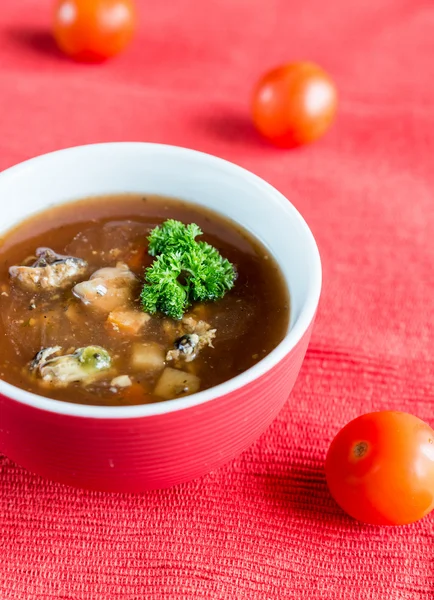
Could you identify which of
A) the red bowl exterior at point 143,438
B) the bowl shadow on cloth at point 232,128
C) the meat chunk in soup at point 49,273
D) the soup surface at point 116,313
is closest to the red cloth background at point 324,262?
the bowl shadow on cloth at point 232,128

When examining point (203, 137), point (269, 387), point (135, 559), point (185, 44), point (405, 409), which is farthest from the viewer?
point (185, 44)

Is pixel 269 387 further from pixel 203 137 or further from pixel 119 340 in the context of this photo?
pixel 203 137

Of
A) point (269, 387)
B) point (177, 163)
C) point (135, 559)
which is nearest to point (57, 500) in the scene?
point (135, 559)

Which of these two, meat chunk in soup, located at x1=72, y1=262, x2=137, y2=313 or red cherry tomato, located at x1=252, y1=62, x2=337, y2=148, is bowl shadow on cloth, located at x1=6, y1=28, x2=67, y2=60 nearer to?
red cherry tomato, located at x1=252, y1=62, x2=337, y2=148

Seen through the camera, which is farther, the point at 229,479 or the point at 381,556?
the point at 229,479

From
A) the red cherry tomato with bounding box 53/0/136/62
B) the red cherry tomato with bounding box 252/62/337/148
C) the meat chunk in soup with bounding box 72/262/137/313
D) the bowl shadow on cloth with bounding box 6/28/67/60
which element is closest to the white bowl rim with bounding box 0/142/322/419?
the meat chunk in soup with bounding box 72/262/137/313

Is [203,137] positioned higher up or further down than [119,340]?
further down

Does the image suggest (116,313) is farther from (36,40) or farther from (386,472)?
(36,40)

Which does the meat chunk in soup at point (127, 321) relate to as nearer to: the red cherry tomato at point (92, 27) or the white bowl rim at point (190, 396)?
the white bowl rim at point (190, 396)
